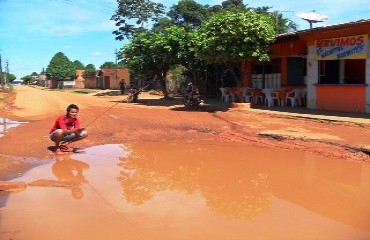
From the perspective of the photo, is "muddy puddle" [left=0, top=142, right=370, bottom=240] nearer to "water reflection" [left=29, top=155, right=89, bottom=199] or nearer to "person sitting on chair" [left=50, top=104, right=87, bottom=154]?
"water reflection" [left=29, top=155, right=89, bottom=199]

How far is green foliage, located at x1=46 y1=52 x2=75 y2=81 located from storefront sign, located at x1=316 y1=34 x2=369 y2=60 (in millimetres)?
69478

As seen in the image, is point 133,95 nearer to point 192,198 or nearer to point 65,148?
point 65,148

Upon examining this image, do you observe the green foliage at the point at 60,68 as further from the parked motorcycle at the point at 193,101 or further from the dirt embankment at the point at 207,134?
the dirt embankment at the point at 207,134

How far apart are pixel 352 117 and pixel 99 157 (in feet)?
28.8

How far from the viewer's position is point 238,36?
17047mm

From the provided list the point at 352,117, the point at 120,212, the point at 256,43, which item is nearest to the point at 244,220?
the point at 120,212

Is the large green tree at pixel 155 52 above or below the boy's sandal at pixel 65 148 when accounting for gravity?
above

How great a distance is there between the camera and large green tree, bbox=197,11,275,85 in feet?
55.7

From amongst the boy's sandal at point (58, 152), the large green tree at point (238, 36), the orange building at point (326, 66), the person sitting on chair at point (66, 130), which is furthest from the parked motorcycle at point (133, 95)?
the boy's sandal at point (58, 152)

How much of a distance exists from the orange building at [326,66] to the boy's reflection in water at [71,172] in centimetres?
1063

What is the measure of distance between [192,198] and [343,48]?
11.5 metres

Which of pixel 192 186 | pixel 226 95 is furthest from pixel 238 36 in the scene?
pixel 192 186

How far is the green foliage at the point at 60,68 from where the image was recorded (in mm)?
78812

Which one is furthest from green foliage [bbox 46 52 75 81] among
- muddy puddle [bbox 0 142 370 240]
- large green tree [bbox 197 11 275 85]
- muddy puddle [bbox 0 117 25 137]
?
muddy puddle [bbox 0 142 370 240]
